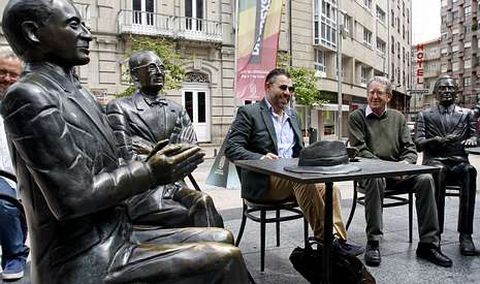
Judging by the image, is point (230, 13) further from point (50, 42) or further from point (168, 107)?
point (50, 42)

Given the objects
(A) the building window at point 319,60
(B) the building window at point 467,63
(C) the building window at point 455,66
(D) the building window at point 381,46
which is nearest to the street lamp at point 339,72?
(A) the building window at point 319,60

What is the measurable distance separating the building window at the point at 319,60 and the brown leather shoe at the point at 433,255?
22193 mm

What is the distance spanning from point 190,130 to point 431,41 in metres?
98.0

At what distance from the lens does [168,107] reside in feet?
10.7

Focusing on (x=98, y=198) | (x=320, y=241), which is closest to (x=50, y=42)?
(x=98, y=198)

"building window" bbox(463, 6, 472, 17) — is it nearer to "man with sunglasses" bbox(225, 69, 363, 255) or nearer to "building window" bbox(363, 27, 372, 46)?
"building window" bbox(363, 27, 372, 46)

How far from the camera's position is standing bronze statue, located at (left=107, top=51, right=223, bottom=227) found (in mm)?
2613

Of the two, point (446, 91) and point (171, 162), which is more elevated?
point (446, 91)

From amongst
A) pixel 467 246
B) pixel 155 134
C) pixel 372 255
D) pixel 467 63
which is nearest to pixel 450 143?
pixel 467 246

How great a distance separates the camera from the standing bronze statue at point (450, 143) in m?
3.88

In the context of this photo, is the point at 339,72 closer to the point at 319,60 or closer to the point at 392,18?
the point at 319,60

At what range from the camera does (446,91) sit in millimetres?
4023

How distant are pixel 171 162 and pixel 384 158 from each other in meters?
2.95

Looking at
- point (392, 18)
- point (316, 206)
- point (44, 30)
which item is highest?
point (392, 18)
